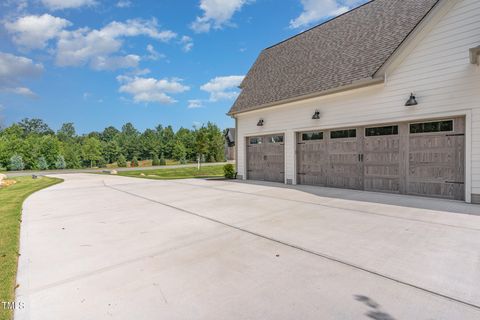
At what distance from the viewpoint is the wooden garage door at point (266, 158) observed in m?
11.3

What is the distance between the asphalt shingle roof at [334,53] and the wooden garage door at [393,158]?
1.98m

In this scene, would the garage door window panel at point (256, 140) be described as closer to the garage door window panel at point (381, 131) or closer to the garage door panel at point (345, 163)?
the garage door panel at point (345, 163)

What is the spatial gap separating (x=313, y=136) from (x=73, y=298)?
9.25 m

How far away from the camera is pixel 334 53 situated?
32.5 ft

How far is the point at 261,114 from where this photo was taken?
39.3 ft

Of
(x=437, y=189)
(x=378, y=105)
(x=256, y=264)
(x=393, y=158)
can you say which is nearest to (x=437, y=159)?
(x=437, y=189)

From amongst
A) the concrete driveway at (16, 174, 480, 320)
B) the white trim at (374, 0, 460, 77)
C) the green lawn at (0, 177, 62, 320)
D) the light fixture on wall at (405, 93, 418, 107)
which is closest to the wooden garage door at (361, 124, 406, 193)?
the light fixture on wall at (405, 93, 418, 107)

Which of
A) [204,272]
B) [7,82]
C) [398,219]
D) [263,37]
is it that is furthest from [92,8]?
[7,82]

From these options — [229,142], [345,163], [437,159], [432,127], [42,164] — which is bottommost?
[42,164]

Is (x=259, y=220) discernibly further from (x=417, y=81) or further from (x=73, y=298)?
(x=417, y=81)

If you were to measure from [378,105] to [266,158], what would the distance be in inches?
216

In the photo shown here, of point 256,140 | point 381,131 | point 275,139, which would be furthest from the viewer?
point 256,140

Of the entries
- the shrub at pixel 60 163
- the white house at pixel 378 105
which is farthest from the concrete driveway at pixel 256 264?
the shrub at pixel 60 163

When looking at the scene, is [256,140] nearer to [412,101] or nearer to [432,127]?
[412,101]
